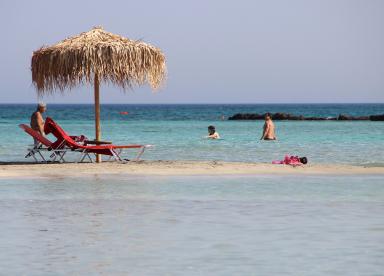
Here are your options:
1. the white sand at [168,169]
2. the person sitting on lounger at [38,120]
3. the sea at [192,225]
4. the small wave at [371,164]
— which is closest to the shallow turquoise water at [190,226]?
the sea at [192,225]

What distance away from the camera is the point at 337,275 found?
26.2 ft

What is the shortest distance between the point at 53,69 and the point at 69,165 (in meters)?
1.86

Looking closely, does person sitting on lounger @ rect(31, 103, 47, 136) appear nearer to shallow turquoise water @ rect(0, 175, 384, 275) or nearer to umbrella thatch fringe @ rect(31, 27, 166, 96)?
umbrella thatch fringe @ rect(31, 27, 166, 96)

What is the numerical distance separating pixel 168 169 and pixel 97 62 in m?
2.42

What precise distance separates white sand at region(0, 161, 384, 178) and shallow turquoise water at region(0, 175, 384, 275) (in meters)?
1.00

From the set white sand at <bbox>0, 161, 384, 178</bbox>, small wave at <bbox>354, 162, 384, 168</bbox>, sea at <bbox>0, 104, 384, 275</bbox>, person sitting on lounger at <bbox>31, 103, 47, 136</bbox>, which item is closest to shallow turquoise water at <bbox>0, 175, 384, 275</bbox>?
sea at <bbox>0, 104, 384, 275</bbox>

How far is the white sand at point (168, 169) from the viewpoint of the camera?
17.2 meters

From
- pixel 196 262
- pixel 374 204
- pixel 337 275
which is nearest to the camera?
pixel 337 275

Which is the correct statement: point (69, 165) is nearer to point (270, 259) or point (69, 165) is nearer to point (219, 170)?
point (219, 170)

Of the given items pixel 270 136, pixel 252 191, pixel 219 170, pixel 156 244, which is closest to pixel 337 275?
pixel 156 244

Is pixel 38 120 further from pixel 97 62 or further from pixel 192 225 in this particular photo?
pixel 192 225

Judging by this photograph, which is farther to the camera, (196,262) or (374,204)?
(374,204)

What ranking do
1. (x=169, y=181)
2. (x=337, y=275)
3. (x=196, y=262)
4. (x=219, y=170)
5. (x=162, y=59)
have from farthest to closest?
(x=162, y=59) < (x=219, y=170) < (x=169, y=181) < (x=196, y=262) < (x=337, y=275)

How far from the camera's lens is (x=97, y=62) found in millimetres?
18312
